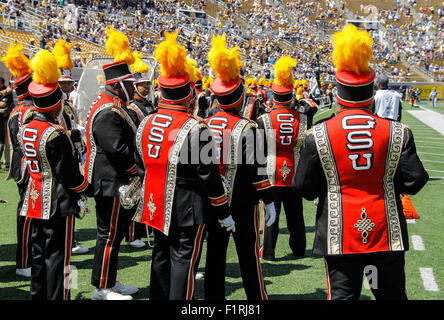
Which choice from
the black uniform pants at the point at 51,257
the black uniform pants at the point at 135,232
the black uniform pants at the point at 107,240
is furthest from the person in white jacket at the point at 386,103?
the black uniform pants at the point at 51,257

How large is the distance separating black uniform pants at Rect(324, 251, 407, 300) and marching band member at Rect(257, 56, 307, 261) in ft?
8.58

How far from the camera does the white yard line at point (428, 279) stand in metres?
5.18

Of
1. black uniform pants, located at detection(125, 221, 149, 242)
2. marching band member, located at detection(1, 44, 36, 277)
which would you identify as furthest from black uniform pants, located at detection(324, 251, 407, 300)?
black uniform pants, located at detection(125, 221, 149, 242)

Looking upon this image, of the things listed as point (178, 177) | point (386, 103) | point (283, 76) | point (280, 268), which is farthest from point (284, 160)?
point (386, 103)

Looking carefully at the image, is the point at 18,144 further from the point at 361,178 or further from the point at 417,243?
the point at 417,243

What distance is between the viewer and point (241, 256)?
14.5ft

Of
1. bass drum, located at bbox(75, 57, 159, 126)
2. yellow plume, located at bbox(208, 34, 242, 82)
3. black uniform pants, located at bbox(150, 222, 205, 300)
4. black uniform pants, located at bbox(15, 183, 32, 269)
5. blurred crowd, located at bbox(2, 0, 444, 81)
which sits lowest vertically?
blurred crowd, located at bbox(2, 0, 444, 81)

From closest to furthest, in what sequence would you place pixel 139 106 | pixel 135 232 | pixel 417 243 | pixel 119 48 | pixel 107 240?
pixel 107 240 < pixel 119 48 < pixel 139 106 < pixel 417 243 < pixel 135 232

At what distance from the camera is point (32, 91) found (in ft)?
14.2

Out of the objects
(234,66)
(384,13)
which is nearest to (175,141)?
(234,66)

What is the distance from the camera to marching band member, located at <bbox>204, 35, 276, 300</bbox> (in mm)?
4359

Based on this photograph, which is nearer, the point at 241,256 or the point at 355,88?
the point at 355,88

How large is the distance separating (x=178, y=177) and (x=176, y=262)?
64cm

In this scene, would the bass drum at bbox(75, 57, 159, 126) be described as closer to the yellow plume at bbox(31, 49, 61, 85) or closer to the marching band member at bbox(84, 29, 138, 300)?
the marching band member at bbox(84, 29, 138, 300)
